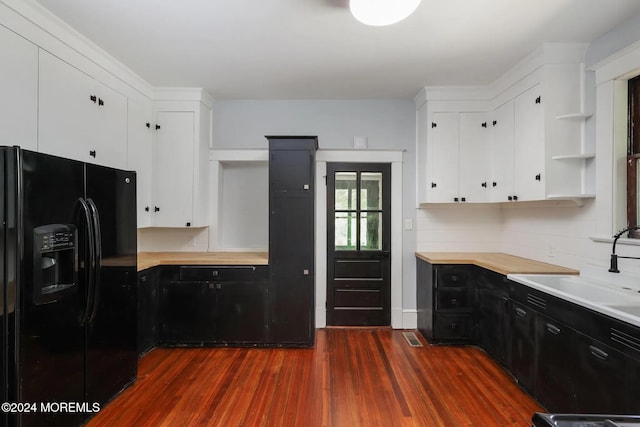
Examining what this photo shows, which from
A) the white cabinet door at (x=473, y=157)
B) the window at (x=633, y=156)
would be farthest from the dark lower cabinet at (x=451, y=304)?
the window at (x=633, y=156)

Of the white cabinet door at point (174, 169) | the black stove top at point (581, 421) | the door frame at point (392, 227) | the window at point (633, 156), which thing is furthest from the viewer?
the door frame at point (392, 227)

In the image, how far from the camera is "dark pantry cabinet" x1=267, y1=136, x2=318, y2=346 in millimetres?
Answer: 3033

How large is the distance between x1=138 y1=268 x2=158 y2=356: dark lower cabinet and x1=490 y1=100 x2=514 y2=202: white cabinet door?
3.48 meters

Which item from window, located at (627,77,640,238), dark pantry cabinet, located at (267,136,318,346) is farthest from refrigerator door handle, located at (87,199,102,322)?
window, located at (627,77,640,238)

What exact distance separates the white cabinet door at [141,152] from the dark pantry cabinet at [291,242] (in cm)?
128

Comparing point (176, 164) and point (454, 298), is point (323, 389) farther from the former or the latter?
point (176, 164)

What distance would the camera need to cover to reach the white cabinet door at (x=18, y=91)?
5.78 ft

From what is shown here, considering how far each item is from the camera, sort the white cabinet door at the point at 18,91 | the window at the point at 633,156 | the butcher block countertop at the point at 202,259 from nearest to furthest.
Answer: the white cabinet door at the point at 18,91, the window at the point at 633,156, the butcher block countertop at the point at 202,259

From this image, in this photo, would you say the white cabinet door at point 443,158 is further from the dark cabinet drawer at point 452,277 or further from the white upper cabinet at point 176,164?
the white upper cabinet at point 176,164

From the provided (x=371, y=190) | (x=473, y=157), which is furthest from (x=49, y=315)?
(x=473, y=157)

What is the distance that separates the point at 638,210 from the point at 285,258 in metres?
2.73

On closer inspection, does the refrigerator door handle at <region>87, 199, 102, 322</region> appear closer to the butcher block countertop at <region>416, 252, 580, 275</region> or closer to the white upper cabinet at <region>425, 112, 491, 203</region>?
the butcher block countertop at <region>416, 252, 580, 275</region>

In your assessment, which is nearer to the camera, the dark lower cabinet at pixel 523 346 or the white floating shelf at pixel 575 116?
the dark lower cabinet at pixel 523 346

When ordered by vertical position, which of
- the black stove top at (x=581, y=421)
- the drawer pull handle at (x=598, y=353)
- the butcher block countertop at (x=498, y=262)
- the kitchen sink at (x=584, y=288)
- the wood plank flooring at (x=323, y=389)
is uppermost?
the butcher block countertop at (x=498, y=262)
